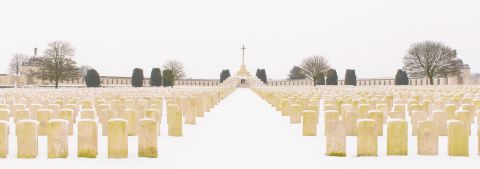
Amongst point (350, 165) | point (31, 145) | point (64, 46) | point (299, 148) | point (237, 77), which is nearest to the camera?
point (350, 165)

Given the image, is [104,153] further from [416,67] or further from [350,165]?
[416,67]

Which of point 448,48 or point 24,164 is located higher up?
point 448,48

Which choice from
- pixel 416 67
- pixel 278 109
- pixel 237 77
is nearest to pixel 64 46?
pixel 237 77

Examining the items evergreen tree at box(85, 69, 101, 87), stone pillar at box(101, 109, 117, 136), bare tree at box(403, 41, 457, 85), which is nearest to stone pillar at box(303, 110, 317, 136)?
stone pillar at box(101, 109, 117, 136)

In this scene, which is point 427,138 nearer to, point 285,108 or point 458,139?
point 458,139

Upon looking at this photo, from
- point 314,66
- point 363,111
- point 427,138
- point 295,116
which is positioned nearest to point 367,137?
point 427,138

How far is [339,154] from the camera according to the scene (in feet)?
24.8

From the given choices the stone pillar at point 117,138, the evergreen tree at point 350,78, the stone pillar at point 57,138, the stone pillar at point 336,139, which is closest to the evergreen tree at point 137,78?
the evergreen tree at point 350,78

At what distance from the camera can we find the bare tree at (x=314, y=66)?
122188 millimetres

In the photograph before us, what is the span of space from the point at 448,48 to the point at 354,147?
286ft

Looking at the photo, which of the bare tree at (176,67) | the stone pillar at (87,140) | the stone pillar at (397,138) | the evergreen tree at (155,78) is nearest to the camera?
the stone pillar at (87,140)

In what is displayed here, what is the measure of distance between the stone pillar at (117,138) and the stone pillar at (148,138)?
243 millimetres

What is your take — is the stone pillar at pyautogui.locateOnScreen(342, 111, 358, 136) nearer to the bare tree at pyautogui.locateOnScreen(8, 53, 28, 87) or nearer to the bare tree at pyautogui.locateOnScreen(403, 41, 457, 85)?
the bare tree at pyautogui.locateOnScreen(403, 41, 457, 85)

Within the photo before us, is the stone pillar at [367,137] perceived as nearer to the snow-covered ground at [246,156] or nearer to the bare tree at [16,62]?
the snow-covered ground at [246,156]
